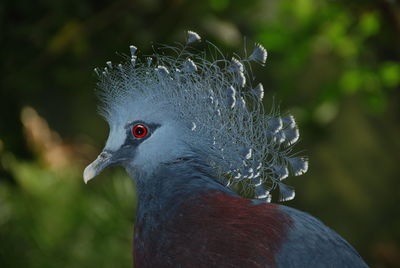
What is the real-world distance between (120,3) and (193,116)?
1728 mm

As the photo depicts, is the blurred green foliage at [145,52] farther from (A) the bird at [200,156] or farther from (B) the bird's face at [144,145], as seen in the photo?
(B) the bird's face at [144,145]

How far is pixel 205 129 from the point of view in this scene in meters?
2.21

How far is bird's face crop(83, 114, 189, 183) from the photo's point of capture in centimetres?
221

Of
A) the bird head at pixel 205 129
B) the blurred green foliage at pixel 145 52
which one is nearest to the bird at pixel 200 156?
the bird head at pixel 205 129

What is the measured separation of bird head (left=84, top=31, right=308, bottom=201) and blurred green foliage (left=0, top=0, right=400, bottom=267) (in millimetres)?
1191

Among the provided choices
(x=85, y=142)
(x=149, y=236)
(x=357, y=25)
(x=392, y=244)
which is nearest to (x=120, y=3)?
(x=357, y=25)

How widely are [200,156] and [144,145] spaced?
20 centimetres

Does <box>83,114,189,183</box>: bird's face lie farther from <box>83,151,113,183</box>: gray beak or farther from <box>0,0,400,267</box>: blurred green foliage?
<box>0,0,400,267</box>: blurred green foliage

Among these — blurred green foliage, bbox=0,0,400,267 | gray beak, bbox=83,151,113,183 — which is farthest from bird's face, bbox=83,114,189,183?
blurred green foliage, bbox=0,0,400,267

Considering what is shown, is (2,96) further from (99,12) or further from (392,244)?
(392,244)

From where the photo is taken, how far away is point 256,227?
1991 mm

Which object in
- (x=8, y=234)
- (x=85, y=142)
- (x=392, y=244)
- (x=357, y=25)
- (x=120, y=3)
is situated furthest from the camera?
(x=85, y=142)

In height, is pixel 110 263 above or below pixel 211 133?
below

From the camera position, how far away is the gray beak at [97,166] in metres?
2.16
